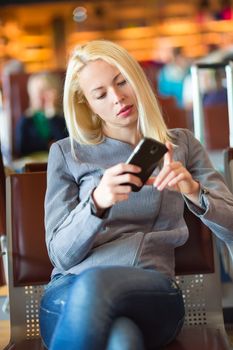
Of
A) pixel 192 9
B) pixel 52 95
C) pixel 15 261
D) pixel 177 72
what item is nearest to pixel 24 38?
pixel 192 9

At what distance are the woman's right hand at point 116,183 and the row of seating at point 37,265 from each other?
0.45m

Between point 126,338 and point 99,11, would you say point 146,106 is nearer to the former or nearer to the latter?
point 126,338

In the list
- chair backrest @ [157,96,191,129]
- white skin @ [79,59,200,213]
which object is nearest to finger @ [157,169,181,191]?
white skin @ [79,59,200,213]

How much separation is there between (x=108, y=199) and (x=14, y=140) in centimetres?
309

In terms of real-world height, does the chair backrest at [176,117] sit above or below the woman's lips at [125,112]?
below

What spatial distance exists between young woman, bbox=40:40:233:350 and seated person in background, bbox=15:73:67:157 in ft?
8.47

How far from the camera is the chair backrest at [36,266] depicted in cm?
194

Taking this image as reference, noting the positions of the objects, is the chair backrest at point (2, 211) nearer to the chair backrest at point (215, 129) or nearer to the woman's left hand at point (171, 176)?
the woman's left hand at point (171, 176)

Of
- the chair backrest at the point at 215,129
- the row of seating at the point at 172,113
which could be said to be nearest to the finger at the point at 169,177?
the row of seating at the point at 172,113

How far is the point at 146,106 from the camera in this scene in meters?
1.77

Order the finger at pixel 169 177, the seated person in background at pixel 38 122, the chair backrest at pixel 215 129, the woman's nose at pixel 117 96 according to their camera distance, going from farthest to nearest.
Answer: the seated person in background at pixel 38 122 → the chair backrest at pixel 215 129 → the woman's nose at pixel 117 96 → the finger at pixel 169 177

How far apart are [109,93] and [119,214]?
29 centimetres

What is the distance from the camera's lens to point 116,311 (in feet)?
4.58

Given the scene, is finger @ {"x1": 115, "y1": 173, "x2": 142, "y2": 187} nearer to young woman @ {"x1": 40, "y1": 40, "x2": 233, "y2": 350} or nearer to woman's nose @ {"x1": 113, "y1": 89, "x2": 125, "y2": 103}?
young woman @ {"x1": 40, "y1": 40, "x2": 233, "y2": 350}
